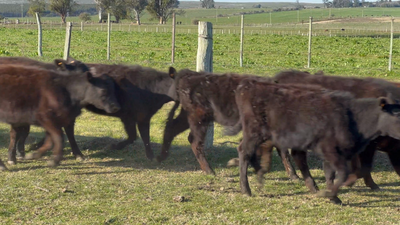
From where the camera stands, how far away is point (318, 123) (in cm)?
625

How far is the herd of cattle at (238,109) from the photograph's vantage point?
20.7ft

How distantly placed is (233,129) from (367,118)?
1.78 metres

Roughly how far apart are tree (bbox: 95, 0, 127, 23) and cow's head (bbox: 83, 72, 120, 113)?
242ft

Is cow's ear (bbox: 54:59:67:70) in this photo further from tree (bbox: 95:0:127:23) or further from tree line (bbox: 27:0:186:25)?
tree (bbox: 95:0:127:23)

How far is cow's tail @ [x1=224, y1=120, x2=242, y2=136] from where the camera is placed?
7.02 meters

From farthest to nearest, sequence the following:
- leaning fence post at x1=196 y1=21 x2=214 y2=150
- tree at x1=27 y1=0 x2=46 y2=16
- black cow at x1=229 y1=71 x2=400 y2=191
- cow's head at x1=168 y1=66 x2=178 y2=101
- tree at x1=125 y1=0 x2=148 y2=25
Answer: tree at x1=125 y1=0 x2=148 y2=25 → tree at x1=27 y1=0 x2=46 y2=16 → leaning fence post at x1=196 y1=21 x2=214 y2=150 → cow's head at x1=168 y1=66 x2=178 y2=101 → black cow at x1=229 y1=71 x2=400 y2=191

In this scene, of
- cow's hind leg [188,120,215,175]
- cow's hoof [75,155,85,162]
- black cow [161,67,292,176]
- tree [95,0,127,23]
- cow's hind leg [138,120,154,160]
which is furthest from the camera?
tree [95,0,127,23]

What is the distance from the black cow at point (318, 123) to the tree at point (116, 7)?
7547 cm

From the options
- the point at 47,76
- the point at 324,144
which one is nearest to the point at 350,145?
the point at 324,144

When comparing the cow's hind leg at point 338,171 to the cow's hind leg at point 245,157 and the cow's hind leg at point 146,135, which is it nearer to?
the cow's hind leg at point 245,157

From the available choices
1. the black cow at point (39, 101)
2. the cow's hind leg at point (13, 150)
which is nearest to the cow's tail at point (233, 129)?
the black cow at point (39, 101)

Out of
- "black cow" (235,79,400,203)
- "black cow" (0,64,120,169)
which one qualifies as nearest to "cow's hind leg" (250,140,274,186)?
"black cow" (235,79,400,203)

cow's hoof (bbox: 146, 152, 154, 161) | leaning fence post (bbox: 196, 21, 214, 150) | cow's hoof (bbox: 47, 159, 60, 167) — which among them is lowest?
cow's hoof (bbox: 146, 152, 154, 161)

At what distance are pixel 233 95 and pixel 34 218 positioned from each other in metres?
3.17
